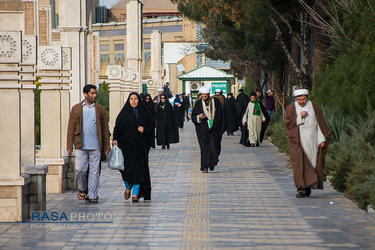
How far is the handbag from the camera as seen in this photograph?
30.3ft

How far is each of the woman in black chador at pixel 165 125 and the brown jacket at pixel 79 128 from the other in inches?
396

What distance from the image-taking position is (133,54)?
86.5ft

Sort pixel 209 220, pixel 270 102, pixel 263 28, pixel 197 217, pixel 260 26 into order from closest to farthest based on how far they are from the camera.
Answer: pixel 209 220 → pixel 197 217 → pixel 260 26 → pixel 263 28 → pixel 270 102

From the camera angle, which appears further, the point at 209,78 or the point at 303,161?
the point at 209,78

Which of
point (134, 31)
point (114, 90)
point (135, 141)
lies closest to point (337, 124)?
point (135, 141)

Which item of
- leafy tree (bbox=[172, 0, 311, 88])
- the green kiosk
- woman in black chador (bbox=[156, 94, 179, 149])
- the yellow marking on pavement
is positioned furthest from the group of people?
the green kiosk

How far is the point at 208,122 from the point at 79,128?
4.68 m

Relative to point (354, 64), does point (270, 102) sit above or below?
below

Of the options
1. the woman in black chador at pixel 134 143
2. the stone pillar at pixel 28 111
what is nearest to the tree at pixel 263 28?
the woman in black chador at pixel 134 143

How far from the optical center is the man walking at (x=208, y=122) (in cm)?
1352

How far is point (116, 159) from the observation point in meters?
9.24

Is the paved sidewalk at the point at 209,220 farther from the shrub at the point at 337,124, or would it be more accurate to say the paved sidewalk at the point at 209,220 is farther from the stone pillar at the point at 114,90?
the stone pillar at the point at 114,90

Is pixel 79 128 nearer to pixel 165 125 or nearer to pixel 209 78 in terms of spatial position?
pixel 165 125

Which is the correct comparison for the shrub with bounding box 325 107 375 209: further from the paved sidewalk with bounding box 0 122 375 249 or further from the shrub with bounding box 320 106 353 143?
the shrub with bounding box 320 106 353 143
